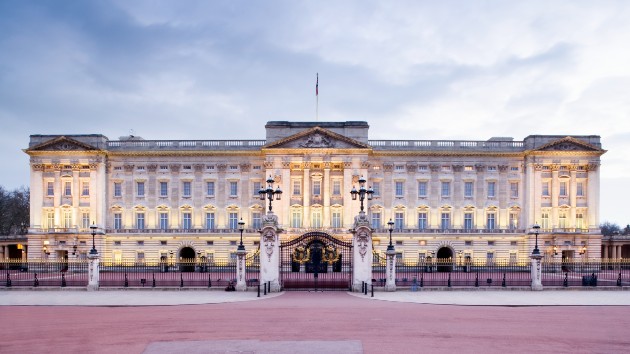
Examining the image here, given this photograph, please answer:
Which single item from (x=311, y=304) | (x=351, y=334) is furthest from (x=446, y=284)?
(x=351, y=334)

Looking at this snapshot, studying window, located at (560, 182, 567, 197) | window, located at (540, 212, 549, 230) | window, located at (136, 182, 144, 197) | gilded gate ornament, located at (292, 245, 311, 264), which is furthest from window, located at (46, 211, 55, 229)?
window, located at (560, 182, 567, 197)

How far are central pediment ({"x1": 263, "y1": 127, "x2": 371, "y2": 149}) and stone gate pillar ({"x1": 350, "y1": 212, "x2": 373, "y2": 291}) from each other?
29.0 meters

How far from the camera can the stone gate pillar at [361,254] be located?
2988 cm

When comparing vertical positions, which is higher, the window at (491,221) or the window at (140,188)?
the window at (140,188)

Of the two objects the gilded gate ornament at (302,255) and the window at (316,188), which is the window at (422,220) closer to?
the window at (316,188)

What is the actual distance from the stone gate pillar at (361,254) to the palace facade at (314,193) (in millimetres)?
27825

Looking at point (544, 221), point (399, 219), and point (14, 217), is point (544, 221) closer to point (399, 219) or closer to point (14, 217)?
point (399, 219)

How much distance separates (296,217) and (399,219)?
12.8 meters

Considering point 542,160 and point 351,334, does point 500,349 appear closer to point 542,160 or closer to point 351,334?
point 351,334

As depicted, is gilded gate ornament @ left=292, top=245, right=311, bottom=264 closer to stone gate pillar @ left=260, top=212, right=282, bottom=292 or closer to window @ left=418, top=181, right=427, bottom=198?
stone gate pillar @ left=260, top=212, right=282, bottom=292

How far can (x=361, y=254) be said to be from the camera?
98.4ft

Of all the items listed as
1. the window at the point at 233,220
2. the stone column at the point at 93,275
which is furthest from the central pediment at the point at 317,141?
the stone column at the point at 93,275

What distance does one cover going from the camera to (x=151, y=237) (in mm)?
60062

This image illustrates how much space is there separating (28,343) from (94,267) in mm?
15365
